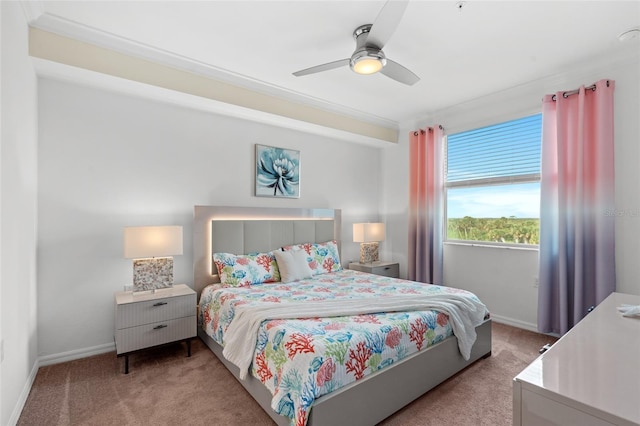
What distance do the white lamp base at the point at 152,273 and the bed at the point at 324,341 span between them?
0.28 metres

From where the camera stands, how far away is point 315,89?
3.53 meters

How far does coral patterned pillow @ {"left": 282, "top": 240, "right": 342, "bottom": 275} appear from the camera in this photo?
144 inches

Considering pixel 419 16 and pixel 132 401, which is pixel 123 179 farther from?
pixel 419 16

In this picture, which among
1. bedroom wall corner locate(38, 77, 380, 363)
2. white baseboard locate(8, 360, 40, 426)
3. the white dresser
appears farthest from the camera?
bedroom wall corner locate(38, 77, 380, 363)

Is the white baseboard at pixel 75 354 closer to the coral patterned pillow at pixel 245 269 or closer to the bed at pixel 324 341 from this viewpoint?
the bed at pixel 324 341

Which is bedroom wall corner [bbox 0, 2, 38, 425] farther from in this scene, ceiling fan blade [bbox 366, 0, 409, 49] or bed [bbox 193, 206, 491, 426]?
ceiling fan blade [bbox 366, 0, 409, 49]

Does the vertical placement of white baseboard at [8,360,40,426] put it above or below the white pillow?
below

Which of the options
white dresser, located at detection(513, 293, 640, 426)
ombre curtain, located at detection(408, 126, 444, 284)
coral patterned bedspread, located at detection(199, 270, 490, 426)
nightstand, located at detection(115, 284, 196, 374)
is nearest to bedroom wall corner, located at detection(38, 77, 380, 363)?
nightstand, located at detection(115, 284, 196, 374)

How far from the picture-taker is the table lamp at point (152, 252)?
8.64 feet

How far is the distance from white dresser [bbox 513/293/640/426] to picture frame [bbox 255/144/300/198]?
10.3 ft

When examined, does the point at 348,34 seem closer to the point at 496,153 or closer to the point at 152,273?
the point at 496,153

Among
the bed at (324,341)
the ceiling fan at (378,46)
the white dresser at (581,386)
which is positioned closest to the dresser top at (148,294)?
the bed at (324,341)

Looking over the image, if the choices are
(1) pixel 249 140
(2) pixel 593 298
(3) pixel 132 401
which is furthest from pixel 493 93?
(3) pixel 132 401

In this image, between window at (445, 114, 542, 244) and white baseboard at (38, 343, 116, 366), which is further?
window at (445, 114, 542, 244)
